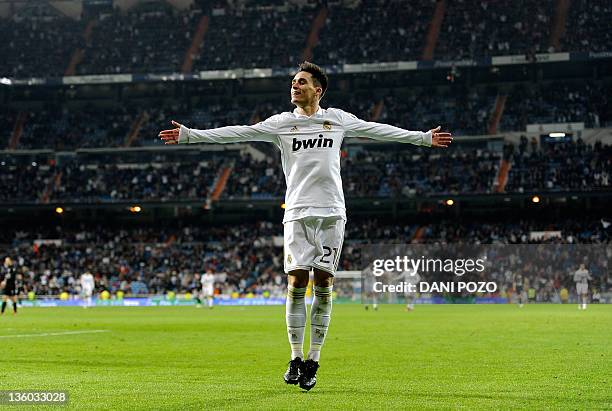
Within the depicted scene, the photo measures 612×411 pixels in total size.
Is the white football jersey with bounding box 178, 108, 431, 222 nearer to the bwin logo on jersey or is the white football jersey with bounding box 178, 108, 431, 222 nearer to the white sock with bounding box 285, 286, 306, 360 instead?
the bwin logo on jersey

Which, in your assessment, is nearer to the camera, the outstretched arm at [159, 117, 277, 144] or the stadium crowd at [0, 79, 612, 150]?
the outstretched arm at [159, 117, 277, 144]

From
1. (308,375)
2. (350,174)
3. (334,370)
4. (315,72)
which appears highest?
(350,174)

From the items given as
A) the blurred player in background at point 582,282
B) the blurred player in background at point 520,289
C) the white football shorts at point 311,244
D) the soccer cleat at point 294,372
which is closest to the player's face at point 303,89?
the white football shorts at point 311,244

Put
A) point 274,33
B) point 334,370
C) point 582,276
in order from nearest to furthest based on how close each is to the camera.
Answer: point 334,370 → point 582,276 → point 274,33

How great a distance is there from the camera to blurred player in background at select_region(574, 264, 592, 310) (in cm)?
4025

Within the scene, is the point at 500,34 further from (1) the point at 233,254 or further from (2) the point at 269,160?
(1) the point at 233,254

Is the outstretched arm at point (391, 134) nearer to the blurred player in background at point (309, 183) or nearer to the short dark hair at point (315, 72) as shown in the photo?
the blurred player in background at point (309, 183)

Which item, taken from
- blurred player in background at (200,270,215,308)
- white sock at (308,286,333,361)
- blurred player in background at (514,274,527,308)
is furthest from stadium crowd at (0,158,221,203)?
white sock at (308,286,333,361)

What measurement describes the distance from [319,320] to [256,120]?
6029 centimetres

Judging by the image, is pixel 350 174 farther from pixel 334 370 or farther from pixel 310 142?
pixel 310 142

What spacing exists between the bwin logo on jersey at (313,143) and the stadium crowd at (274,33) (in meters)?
58.9

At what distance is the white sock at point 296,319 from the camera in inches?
352
